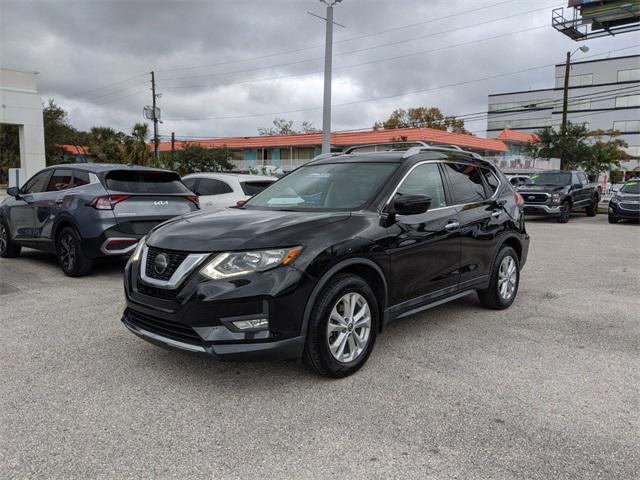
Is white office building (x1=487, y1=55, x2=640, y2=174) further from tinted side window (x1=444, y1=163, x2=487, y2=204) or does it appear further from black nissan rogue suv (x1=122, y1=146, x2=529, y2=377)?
black nissan rogue suv (x1=122, y1=146, x2=529, y2=377)

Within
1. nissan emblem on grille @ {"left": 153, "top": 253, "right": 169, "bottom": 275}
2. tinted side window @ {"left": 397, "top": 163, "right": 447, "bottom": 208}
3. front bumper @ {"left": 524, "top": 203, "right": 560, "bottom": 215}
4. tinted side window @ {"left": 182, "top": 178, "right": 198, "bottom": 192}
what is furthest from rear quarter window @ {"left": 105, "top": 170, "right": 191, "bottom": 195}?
front bumper @ {"left": 524, "top": 203, "right": 560, "bottom": 215}

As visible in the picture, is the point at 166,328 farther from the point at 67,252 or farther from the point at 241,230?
the point at 67,252

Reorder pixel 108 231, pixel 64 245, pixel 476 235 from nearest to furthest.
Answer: pixel 476 235 → pixel 108 231 → pixel 64 245

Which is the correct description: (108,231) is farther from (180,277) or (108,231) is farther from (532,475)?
(532,475)

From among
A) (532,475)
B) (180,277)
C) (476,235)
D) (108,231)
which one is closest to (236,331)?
(180,277)

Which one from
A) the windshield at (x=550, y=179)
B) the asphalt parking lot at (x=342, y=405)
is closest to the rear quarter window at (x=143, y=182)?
the asphalt parking lot at (x=342, y=405)

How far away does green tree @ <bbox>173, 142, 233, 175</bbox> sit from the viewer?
4662cm

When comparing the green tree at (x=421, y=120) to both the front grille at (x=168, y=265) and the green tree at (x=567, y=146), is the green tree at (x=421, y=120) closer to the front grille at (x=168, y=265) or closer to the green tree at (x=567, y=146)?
the green tree at (x=567, y=146)

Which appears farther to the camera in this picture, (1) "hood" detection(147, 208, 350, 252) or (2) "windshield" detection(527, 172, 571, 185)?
(2) "windshield" detection(527, 172, 571, 185)

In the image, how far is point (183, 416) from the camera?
328cm

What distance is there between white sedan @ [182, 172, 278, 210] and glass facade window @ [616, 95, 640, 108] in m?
73.0

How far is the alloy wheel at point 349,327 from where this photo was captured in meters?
3.75

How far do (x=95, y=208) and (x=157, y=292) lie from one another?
12.6 feet

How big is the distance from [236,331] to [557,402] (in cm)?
219
